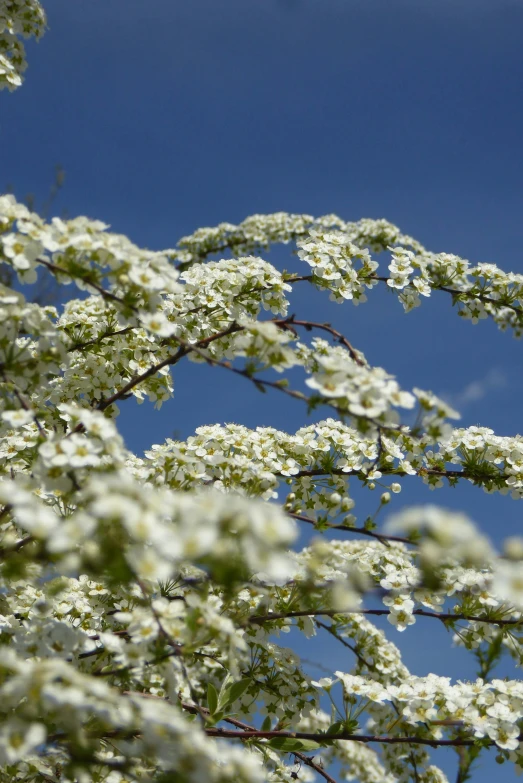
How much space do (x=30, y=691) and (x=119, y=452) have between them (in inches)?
33.9

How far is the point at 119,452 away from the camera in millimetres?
2469

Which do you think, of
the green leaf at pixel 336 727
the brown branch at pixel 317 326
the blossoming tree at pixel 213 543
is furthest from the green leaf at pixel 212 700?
the brown branch at pixel 317 326

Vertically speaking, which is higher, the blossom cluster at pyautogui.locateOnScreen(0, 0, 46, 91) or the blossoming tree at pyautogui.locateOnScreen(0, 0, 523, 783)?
the blossom cluster at pyautogui.locateOnScreen(0, 0, 46, 91)

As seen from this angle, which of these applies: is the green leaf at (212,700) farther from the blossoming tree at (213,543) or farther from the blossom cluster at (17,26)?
the blossom cluster at (17,26)

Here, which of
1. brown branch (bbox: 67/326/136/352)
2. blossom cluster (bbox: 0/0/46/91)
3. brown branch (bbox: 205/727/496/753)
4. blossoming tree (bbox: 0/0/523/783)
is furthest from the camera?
blossom cluster (bbox: 0/0/46/91)

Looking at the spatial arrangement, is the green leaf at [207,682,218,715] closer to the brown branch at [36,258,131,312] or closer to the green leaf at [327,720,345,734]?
the green leaf at [327,720,345,734]

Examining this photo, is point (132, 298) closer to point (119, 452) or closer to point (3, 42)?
point (119, 452)

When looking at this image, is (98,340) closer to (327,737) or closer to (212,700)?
(212,700)

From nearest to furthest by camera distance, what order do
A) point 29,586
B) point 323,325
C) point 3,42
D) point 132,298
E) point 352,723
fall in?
1. point 132,298
2. point 352,723
3. point 323,325
4. point 29,586
5. point 3,42

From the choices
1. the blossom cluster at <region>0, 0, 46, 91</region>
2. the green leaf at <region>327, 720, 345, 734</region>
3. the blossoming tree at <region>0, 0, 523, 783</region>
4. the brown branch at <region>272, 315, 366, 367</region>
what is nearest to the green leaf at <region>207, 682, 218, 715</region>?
the blossoming tree at <region>0, 0, 523, 783</region>

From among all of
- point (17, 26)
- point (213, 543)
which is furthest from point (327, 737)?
point (17, 26)

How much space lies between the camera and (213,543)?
176 centimetres

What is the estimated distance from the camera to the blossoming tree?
190 centimetres

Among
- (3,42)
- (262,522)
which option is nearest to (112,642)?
(262,522)
